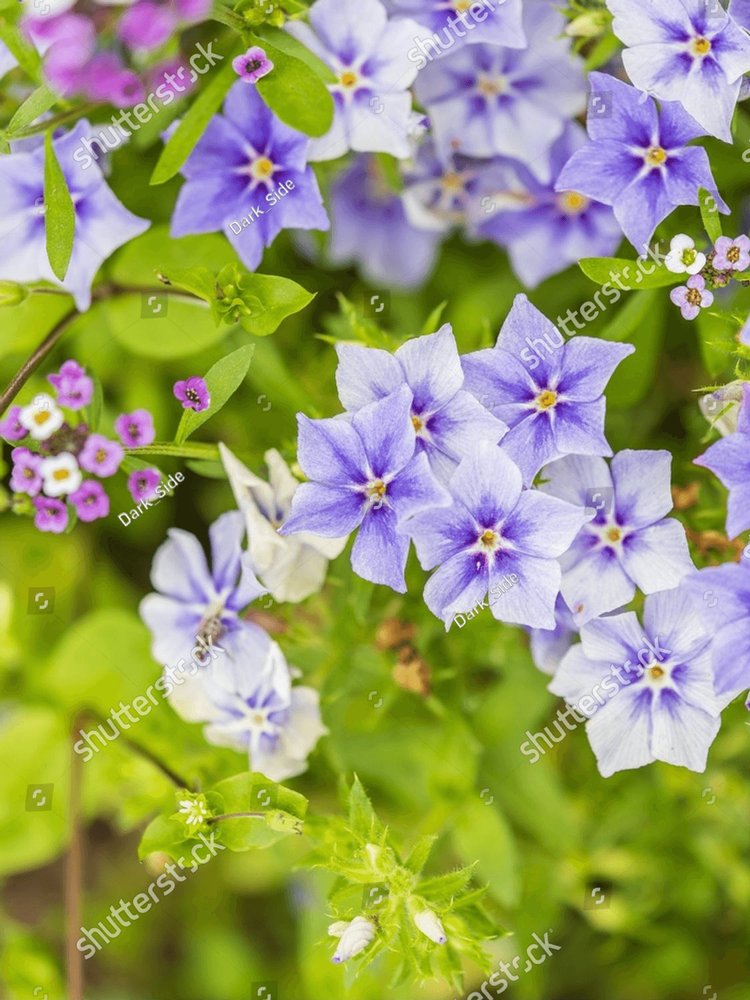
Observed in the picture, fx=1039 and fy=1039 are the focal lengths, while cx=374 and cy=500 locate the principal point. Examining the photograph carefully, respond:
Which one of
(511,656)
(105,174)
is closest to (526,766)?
(511,656)

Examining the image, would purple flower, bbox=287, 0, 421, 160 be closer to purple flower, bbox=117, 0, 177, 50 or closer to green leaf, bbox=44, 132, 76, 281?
purple flower, bbox=117, 0, 177, 50

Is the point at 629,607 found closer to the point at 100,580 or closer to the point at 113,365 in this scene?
the point at 113,365

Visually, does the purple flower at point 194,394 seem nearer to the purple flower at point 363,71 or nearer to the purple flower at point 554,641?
the purple flower at point 363,71

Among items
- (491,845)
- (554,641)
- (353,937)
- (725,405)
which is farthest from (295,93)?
(491,845)

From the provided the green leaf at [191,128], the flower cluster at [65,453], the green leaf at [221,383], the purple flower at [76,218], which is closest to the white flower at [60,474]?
the flower cluster at [65,453]

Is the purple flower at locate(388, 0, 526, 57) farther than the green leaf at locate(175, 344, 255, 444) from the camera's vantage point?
Yes

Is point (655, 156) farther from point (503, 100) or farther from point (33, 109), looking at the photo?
point (33, 109)

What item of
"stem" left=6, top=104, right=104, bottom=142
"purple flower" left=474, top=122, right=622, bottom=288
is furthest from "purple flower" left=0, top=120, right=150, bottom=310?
"purple flower" left=474, top=122, right=622, bottom=288
